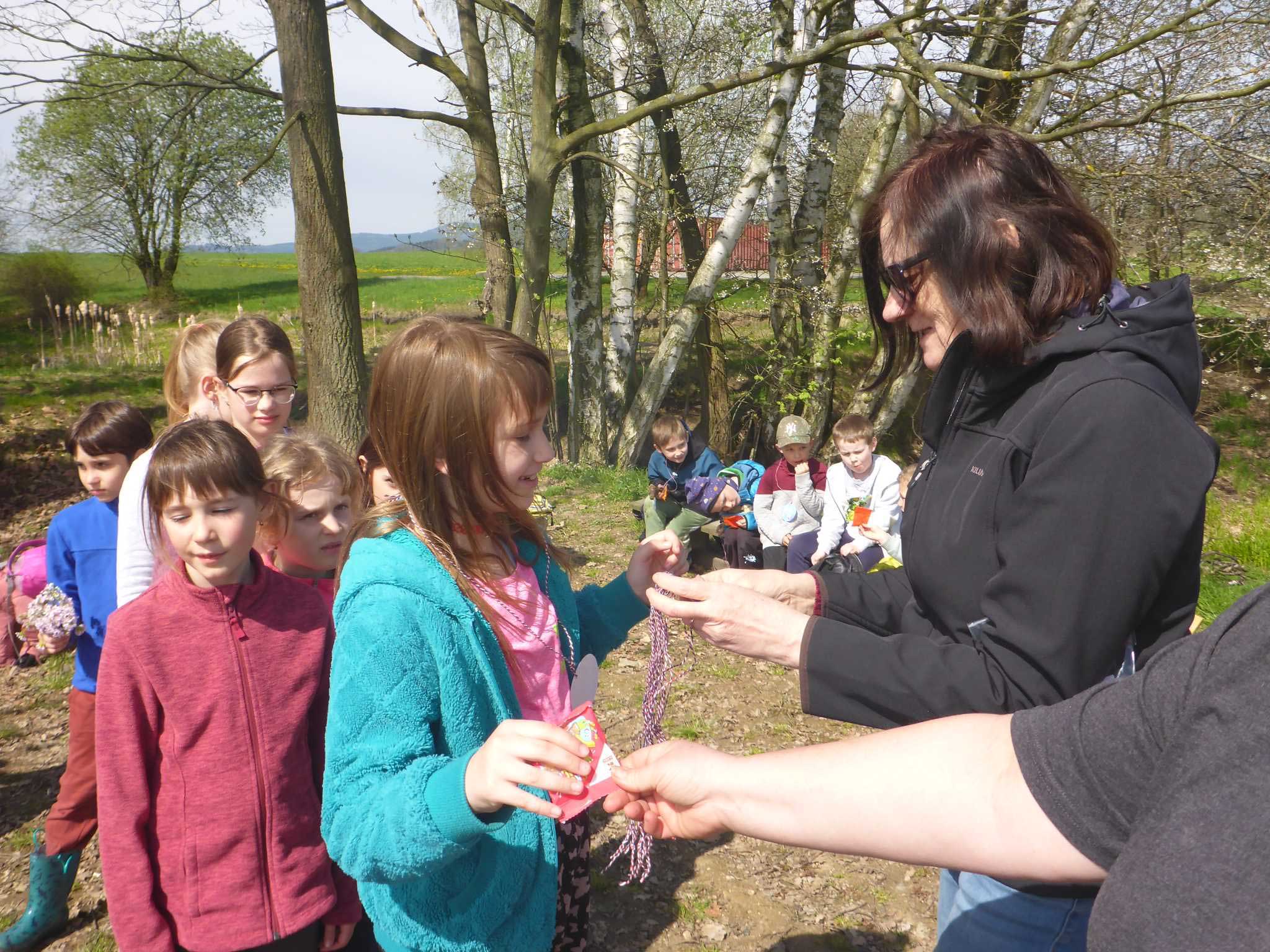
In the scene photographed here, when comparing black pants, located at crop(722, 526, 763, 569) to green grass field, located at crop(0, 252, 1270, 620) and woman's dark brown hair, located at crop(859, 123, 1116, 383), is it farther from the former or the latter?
woman's dark brown hair, located at crop(859, 123, 1116, 383)

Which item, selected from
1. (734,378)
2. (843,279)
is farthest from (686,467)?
(734,378)

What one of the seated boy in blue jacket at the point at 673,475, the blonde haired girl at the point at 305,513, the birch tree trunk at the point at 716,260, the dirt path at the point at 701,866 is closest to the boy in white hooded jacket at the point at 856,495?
the seated boy in blue jacket at the point at 673,475

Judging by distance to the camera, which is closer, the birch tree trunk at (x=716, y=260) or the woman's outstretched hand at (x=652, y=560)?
the woman's outstretched hand at (x=652, y=560)

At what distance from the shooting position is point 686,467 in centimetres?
740

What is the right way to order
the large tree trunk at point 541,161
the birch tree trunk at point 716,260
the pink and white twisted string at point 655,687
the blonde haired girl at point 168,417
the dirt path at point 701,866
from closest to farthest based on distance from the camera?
the pink and white twisted string at point 655,687
the blonde haired girl at point 168,417
the dirt path at point 701,866
the large tree trunk at point 541,161
the birch tree trunk at point 716,260

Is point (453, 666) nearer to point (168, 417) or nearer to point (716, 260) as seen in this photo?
point (168, 417)

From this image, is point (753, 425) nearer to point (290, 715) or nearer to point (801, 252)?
point (801, 252)

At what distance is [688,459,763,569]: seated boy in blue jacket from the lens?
23.6 ft

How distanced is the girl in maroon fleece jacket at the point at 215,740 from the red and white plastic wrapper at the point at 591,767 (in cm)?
105

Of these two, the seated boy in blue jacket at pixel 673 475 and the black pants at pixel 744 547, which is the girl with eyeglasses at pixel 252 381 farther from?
the black pants at pixel 744 547

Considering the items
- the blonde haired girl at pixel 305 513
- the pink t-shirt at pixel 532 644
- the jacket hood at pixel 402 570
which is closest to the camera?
the jacket hood at pixel 402 570

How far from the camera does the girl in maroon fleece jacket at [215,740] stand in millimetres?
2115

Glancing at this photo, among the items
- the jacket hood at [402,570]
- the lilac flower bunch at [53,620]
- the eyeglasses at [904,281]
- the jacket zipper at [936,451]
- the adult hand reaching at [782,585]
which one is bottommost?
the lilac flower bunch at [53,620]

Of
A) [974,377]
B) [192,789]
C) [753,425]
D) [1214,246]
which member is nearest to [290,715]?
[192,789]
